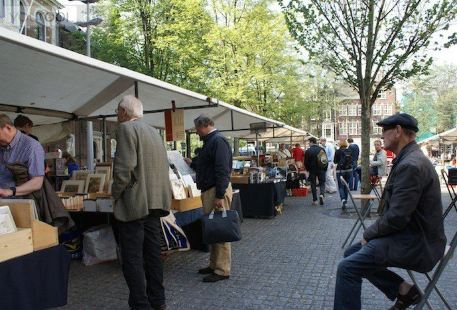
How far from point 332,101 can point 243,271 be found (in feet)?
136

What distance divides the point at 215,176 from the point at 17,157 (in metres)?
1.96

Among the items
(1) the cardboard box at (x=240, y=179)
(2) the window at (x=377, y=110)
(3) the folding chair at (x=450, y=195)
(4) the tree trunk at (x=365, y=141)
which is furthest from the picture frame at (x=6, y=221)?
(2) the window at (x=377, y=110)

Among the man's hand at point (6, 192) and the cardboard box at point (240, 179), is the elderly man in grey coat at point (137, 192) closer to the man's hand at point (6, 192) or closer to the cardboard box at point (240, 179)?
the man's hand at point (6, 192)

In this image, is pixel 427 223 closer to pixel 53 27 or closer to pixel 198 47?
pixel 198 47

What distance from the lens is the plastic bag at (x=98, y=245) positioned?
18.2 feet

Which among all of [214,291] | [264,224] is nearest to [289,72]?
[264,224]

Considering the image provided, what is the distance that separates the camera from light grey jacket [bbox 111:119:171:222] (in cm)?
348

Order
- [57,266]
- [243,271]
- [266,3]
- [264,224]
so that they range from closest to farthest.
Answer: [57,266]
[243,271]
[264,224]
[266,3]

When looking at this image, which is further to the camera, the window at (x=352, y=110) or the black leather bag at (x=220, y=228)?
the window at (x=352, y=110)

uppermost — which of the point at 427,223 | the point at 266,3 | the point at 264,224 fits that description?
the point at 266,3

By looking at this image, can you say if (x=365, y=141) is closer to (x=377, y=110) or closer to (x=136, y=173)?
(x=136, y=173)

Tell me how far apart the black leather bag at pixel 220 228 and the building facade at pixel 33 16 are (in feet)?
55.7

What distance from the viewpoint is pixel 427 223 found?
282 cm

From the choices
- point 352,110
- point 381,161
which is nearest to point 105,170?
point 381,161
